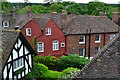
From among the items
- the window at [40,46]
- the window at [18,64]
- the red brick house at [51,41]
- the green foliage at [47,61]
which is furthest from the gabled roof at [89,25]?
the window at [18,64]

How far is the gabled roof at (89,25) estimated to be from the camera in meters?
29.5

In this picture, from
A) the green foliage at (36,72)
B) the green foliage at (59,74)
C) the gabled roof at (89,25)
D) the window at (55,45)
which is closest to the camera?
the green foliage at (59,74)

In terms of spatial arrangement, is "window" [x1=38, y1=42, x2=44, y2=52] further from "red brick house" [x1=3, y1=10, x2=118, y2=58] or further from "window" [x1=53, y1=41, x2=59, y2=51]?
"window" [x1=53, y1=41, x2=59, y2=51]

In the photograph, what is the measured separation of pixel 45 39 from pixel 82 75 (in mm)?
19405

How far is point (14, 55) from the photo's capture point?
1772cm

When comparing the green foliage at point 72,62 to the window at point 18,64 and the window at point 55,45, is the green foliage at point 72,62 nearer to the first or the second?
the window at point 55,45

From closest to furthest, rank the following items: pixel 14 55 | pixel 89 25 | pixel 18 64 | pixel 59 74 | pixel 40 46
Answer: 1. pixel 14 55
2. pixel 18 64
3. pixel 59 74
4. pixel 40 46
5. pixel 89 25

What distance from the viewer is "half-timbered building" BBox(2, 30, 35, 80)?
16703mm

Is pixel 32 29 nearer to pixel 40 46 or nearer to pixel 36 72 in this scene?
pixel 40 46

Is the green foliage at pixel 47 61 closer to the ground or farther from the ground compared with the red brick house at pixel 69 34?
closer to the ground

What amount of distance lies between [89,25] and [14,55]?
52.4 feet

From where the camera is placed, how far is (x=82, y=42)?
29.7 m

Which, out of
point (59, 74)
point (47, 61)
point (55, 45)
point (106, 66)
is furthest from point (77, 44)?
point (106, 66)

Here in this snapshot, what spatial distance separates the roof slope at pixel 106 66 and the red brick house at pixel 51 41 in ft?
62.8
